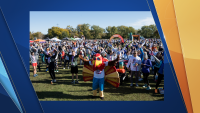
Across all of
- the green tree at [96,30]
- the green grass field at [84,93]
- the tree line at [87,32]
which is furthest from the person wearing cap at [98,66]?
the green tree at [96,30]

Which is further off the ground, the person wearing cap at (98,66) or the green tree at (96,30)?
the green tree at (96,30)

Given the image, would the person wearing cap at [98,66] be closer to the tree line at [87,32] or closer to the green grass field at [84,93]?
the green grass field at [84,93]

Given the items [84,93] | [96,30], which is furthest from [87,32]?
[84,93]

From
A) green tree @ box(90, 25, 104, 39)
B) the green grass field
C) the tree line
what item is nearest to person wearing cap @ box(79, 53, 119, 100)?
the green grass field

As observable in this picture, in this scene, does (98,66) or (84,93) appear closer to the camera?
(98,66)

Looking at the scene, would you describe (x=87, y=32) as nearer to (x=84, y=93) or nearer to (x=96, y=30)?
(x=96, y=30)

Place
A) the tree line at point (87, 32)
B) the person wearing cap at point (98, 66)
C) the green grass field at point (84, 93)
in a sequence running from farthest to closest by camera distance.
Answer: the tree line at point (87, 32) → the green grass field at point (84, 93) → the person wearing cap at point (98, 66)

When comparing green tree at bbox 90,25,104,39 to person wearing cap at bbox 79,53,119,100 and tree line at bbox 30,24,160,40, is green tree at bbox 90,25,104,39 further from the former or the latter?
person wearing cap at bbox 79,53,119,100

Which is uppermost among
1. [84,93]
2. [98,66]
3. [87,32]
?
[87,32]

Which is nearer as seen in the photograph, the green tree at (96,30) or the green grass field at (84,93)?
the green grass field at (84,93)
